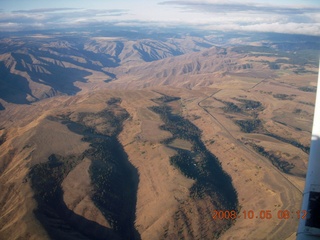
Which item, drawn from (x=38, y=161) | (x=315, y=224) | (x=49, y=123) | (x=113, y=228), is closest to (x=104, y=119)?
(x=49, y=123)

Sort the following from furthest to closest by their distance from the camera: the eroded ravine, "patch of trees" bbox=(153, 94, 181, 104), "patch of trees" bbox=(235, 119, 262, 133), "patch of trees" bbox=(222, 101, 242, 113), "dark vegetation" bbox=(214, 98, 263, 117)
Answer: "patch of trees" bbox=(153, 94, 181, 104) < "dark vegetation" bbox=(214, 98, 263, 117) < "patch of trees" bbox=(222, 101, 242, 113) < "patch of trees" bbox=(235, 119, 262, 133) < the eroded ravine

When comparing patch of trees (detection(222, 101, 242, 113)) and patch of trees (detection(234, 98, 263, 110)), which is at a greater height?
patch of trees (detection(222, 101, 242, 113))

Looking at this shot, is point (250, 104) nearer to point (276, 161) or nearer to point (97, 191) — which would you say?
point (276, 161)

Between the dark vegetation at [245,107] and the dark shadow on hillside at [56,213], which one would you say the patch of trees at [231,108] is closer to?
the dark vegetation at [245,107]

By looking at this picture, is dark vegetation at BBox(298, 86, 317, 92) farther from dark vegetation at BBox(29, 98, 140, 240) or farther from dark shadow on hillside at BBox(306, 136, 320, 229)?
dark shadow on hillside at BBox(306, 136, 320, 229)

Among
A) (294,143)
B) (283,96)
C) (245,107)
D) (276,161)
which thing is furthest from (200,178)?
(283,96)

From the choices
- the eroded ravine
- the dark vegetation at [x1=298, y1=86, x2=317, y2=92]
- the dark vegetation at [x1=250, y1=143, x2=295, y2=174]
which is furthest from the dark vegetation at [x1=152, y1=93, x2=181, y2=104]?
the dark vegetation at [x1=298, y1=86, x2=317, y2=92]

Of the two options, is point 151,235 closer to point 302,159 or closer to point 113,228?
point 113,228
